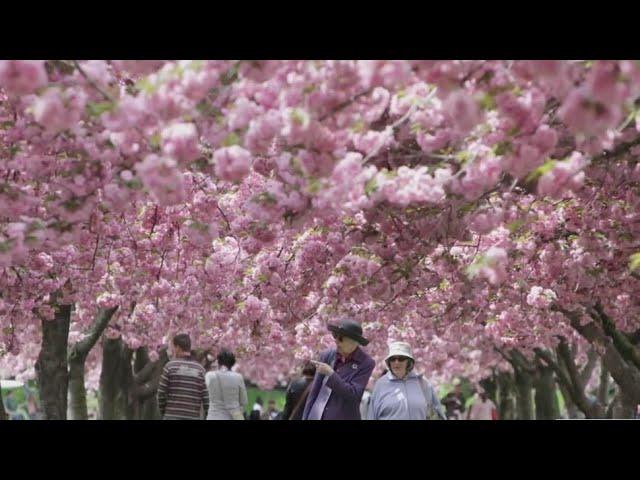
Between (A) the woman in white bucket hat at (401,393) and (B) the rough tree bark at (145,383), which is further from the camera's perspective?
(B) the rough tree bark at (145,383)

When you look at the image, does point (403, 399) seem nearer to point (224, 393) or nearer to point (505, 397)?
point (224, 393)

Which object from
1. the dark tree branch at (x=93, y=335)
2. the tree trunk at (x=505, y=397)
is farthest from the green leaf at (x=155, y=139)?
the tree trunk at (x=505, y=397)

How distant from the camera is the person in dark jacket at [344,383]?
855cm

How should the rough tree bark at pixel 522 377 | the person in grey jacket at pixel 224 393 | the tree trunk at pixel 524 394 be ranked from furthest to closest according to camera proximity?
the tree trunk at pixel 524 394 → the rough tree bark at pixel 522 377 → the person in grey jacket at pixel 224 393

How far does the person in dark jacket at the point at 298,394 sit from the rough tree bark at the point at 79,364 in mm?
7287

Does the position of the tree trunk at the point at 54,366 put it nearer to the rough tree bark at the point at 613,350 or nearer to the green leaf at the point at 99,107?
the rough tree bark at the point at 613,350

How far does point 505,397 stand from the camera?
37.8m

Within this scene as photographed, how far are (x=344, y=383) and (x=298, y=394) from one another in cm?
117

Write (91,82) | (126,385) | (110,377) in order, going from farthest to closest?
(126,385)
(110,377)
(91,82)

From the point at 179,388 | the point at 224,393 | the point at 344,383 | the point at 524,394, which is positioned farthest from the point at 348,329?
the point at 524,394

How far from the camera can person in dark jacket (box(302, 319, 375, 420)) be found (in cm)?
855
